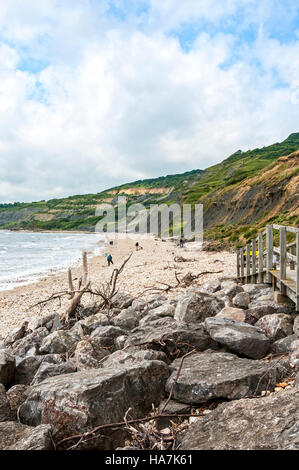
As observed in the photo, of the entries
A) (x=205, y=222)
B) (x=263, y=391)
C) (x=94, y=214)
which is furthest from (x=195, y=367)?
(x=94, y=214)

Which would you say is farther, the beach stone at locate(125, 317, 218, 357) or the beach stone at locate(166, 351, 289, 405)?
the beach stone at locate(125, 317, 218, 357)

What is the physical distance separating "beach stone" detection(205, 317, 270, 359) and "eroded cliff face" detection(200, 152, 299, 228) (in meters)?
28.7

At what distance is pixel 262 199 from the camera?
145ft

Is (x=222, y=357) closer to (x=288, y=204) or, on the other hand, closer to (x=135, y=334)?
(x=135, y=334)

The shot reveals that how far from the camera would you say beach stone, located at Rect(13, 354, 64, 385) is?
5.60 meters

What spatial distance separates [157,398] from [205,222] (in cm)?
5984

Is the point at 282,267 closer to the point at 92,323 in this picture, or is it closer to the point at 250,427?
the point at 92,323

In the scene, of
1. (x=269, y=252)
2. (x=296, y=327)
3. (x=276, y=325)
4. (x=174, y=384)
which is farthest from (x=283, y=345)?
(x=269, y=252)

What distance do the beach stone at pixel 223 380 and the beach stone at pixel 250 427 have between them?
45 cm

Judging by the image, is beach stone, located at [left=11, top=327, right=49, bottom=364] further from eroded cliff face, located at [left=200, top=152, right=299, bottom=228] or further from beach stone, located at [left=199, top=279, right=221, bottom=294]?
eroded cliff face, located at [left=200, top=152, right=299, bottom=228]

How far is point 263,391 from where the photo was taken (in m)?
3.86

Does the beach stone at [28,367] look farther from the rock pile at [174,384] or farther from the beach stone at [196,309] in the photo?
the beach stone at [196,309]

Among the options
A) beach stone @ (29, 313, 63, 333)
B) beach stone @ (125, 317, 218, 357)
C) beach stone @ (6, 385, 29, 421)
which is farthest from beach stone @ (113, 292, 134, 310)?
beach stone @ (6, 385, 29, 421)

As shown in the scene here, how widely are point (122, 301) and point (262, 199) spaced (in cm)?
3793
